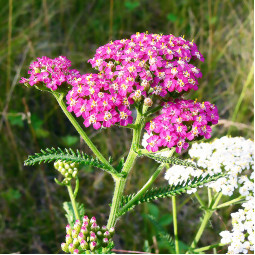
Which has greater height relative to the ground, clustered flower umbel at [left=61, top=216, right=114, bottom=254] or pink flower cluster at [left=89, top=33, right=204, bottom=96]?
pink flower cluster at [left=89, top=33, right=204, bottom=96]

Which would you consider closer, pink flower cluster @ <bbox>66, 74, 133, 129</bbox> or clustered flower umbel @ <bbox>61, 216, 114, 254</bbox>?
pink flower cluster @ <bbox>66, 74, 133, 129</bbox>

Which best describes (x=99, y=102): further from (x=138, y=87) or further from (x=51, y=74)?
(x=51, y=74)

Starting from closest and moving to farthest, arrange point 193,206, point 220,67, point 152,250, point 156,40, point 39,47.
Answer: point 156,40
point 152,250
point 193,206
point 39,47
point 220,67

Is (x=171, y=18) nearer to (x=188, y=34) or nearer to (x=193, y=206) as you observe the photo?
(x=188, y=34)

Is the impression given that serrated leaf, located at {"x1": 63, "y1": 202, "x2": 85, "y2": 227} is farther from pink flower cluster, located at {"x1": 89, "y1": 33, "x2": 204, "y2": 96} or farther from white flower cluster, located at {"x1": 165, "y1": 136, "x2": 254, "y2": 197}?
pink flower cluster, located at {"x1": 89, "y1": 33, "x2": 204, "y2": 96}

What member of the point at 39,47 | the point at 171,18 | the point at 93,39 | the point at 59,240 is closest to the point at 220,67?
the point at 171,18

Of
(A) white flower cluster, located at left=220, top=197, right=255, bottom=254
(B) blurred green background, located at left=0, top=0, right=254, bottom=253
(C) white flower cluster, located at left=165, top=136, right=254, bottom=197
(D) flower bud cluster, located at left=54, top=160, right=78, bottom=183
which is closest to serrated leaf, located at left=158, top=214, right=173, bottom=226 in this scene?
(B) blurred green background, located at left=0, top=0, right=254, bottom=253
